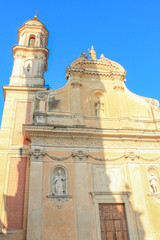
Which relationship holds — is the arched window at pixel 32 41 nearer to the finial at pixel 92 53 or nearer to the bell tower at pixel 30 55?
the bell tower at pixel 30 55

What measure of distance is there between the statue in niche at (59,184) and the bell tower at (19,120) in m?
1.34

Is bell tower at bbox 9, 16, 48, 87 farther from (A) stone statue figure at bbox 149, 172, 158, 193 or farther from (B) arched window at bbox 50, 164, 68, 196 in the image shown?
(A) stone statue figure at bbox 149, 172, 158, 193

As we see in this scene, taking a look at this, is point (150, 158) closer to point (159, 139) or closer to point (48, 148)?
point (159, 139)

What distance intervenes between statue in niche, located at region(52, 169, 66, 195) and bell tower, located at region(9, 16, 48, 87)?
618 cm

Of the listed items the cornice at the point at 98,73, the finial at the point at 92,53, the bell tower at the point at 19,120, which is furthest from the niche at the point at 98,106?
the finial at the point at 92,53

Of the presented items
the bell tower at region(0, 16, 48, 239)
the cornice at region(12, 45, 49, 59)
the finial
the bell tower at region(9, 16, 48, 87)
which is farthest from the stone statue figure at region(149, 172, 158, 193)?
the cornice at region(12, 45, 49, 59)

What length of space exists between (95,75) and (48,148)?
6163mm

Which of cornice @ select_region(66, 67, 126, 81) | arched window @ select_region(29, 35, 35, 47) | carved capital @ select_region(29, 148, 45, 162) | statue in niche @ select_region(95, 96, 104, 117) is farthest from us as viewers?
arched window @ select_region(29, 35, 35, 47)

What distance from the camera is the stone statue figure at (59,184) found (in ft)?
34.6

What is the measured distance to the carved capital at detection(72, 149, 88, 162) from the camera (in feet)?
37.6

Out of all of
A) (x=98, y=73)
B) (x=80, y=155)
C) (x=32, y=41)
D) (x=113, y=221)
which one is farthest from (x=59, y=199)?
(x=32, y=41)

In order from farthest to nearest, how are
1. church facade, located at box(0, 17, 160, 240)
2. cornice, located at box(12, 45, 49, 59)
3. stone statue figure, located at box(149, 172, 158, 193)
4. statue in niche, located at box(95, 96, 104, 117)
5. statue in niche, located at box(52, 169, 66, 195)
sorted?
cornice, located at box(12, 45, 49, 59) → statue in niche, located at box(95, 96, 104, 117) → stone statue figure, located at box(149, 172, 158, 193) → statue in niche, located at box(52, 169, 66, 195) → church facade, located at box(0, 17, 160, 240)

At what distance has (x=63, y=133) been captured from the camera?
11805 millimetres

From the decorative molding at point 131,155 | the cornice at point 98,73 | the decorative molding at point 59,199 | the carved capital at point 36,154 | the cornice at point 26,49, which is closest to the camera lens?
the decorative molding at point 59,199
